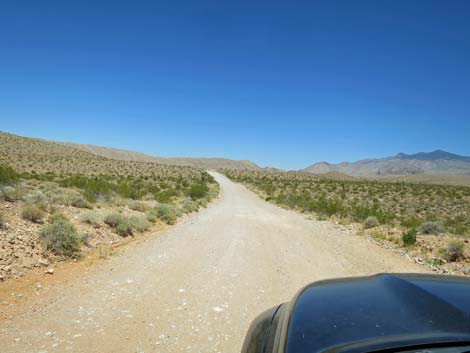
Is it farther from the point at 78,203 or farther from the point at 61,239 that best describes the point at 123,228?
the point at 78,203

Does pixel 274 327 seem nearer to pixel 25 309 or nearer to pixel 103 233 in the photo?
pixel 25 309

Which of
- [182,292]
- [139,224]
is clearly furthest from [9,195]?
[182,292]

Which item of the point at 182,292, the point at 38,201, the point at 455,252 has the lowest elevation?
the point at 182,292

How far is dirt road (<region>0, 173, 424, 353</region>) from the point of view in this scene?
4551 millimetres

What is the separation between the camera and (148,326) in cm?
496

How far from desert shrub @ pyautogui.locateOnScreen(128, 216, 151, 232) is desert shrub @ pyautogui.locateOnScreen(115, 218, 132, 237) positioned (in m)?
0.30

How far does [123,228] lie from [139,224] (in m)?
1.00

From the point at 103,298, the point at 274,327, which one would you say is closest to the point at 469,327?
the point at 274,327

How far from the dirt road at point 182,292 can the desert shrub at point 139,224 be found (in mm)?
964

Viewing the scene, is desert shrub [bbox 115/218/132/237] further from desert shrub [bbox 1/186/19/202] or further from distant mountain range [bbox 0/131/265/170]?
distant mountain range [bbox 0/131/265/170]

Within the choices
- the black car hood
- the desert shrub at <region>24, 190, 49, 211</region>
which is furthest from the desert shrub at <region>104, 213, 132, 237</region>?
the black car hood

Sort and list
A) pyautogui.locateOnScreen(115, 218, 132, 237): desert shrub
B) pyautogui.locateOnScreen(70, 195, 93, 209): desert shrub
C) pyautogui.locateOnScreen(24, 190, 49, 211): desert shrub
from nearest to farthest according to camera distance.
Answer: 1. pyautogui.locateOnScreen(24, 190, 49, 211): desert shrub
2. pyautogui.locateOnScreen(115, 218, 132, 237): desert shrub
3. pyautogui.locateOnScreen(70, 195, 93, 209): desert shrub

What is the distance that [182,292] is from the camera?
251 inches

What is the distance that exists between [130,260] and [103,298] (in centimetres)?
256
